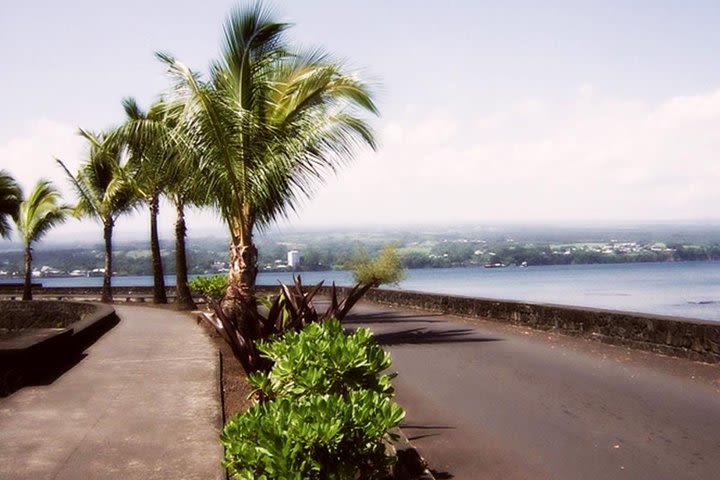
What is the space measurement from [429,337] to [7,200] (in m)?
27.4

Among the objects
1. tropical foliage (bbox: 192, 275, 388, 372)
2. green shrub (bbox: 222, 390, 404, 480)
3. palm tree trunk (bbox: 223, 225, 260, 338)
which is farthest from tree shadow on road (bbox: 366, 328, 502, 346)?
green shrub (bbox: 222, 390, 404, 480)

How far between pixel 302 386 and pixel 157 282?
84.5 feet

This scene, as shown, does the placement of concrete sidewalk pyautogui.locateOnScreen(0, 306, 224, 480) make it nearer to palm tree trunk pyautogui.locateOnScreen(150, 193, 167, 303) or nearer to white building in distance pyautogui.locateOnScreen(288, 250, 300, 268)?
palm tree trunk pyautogui.locateOnScreen(150, 193, 167, 303)

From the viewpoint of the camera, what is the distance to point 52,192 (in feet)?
121

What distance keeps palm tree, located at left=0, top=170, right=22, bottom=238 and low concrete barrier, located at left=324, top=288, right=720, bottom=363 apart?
79.1ft

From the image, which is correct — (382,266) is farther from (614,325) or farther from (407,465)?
(407,465)

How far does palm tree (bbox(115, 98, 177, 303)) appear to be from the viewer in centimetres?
1417

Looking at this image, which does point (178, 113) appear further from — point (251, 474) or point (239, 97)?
point (251, 474)

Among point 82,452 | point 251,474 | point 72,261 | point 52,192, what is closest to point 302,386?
point 251,474

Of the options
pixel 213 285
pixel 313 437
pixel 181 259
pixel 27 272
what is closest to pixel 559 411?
pixel 313 437

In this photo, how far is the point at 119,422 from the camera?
7.11m

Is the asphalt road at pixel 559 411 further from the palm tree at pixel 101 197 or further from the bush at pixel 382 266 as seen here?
the bush at pixel 382 266

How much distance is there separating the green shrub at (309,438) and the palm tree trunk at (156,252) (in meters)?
24.7

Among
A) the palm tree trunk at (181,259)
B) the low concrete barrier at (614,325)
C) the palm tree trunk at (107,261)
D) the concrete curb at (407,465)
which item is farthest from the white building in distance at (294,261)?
the concrete curb at (407,465)
